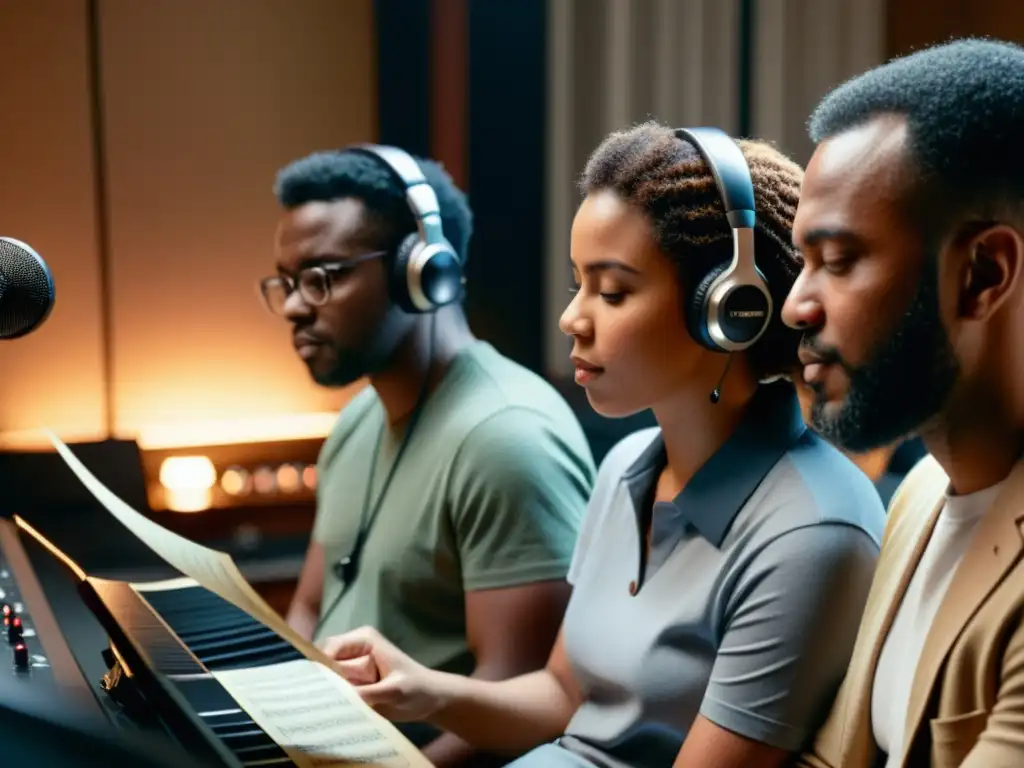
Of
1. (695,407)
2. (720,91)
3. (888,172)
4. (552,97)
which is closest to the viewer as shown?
(888,172)

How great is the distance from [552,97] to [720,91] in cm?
44

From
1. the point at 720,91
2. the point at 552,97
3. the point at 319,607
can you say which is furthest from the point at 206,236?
the point at 720,91

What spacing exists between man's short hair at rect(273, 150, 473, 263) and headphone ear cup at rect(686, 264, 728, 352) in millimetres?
676

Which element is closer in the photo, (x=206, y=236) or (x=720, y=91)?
(x=720, y=91)

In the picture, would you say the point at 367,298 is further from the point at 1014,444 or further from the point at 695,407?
the point at 1014,444

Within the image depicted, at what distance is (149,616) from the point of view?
43.4 inches

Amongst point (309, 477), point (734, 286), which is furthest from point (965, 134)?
point (309, 477)

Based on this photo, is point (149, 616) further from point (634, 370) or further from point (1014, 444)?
point (1014, 444)

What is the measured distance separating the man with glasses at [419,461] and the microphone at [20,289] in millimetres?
593

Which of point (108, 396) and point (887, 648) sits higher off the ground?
point (887, 648)

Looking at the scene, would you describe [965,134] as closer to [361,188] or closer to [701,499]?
[701,499]

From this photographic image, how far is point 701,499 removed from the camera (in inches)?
40.4

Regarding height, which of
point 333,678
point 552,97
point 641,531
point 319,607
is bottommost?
point 319,607

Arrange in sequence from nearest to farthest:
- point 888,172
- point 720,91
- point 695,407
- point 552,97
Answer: point 888,172 → point 695,407 → point 720,91 → point 552,97
